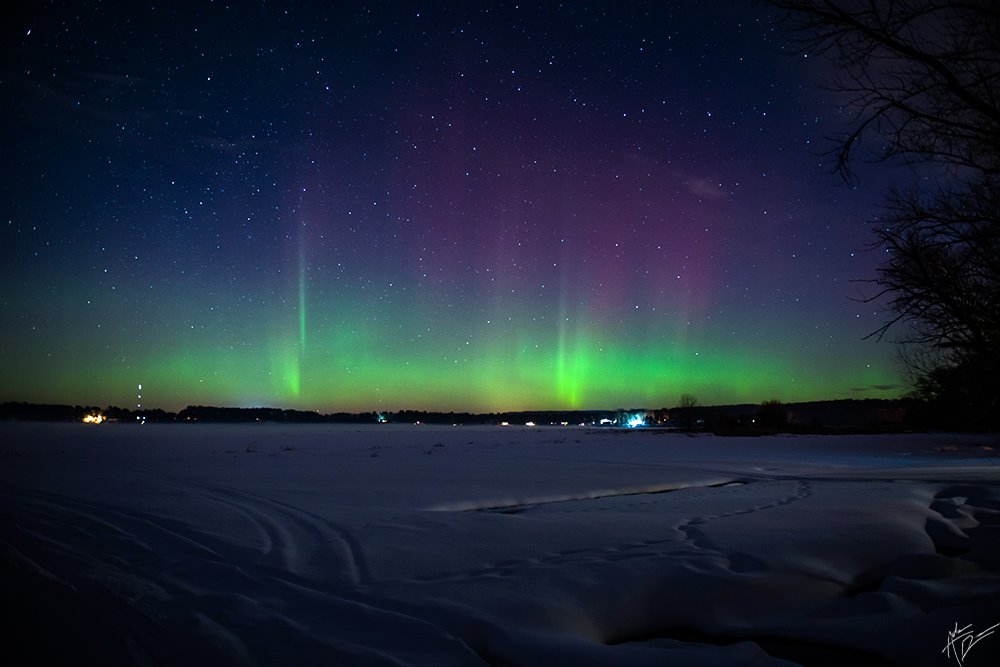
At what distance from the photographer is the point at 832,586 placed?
3.90 m

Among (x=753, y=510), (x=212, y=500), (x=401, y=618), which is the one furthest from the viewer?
(x=212, y=500)

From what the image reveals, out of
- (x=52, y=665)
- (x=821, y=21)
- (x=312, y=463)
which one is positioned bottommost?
(x=312, y=463)

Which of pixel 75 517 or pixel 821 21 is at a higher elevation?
pixel 821 21

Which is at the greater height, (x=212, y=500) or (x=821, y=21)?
(x=821, y=21)

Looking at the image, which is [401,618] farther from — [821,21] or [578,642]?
[821,21]

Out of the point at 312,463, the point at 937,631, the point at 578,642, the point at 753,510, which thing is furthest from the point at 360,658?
the point at 312,463

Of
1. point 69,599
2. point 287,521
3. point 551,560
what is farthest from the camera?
point 287,521

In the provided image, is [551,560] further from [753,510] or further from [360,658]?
[753,510]

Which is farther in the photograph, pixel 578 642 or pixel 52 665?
pixel 578 642

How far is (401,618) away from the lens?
330 centimetres

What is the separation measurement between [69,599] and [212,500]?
5026 mm

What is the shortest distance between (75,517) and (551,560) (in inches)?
248

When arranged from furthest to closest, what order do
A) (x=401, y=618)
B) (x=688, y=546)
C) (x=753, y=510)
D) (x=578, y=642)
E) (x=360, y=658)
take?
(x=753, y=510), (x=688, y=546), (x=401, y=618), (x=578, y=642), (x=360, y=658)

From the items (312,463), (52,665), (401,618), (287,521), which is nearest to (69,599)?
(52,665)
